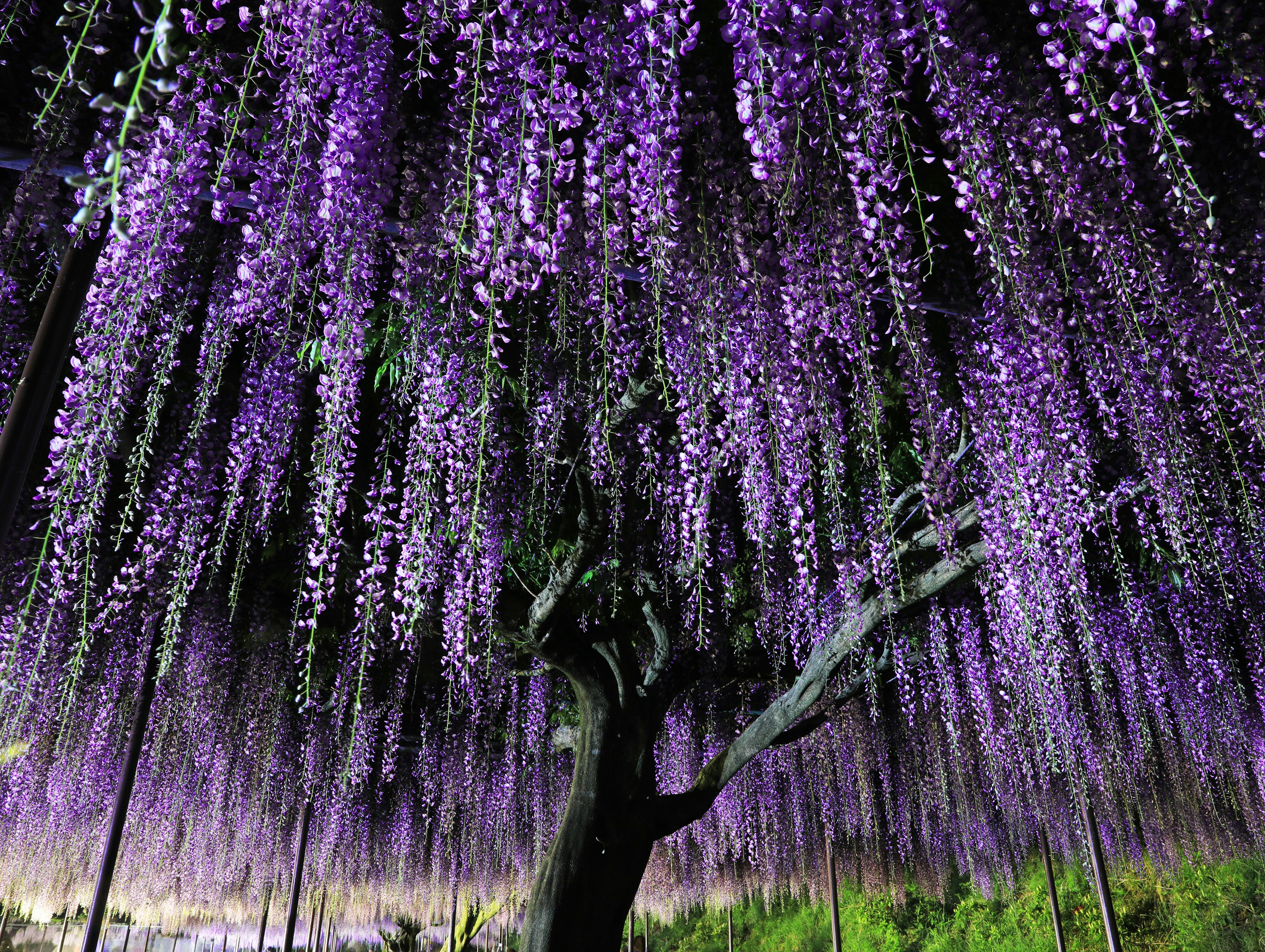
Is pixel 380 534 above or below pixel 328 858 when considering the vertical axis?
above

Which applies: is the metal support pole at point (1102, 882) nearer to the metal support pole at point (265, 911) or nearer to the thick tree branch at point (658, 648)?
the thick tree branch at point (658, 648)

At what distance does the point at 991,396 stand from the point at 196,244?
8.79ft

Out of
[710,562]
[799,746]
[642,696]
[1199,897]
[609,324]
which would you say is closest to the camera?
[609,324]

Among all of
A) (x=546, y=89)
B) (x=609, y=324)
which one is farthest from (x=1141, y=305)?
(x=546, y=89)

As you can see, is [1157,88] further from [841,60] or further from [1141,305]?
[1141,305]

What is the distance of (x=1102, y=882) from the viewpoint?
656 centimetres

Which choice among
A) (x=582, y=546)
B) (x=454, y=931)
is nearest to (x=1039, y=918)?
(x=454, y=931)

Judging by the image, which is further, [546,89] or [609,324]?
[609,324]

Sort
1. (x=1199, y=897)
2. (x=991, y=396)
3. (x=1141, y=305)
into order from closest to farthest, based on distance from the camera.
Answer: (x=1141, y=305) < (x=991, y=396) < (x=1199, y=897)

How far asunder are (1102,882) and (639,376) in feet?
21.8

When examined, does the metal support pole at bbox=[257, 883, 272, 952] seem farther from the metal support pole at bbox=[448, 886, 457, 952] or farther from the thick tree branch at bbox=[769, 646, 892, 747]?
the thick tree branch at bbox=[769, 646, 892, 747]

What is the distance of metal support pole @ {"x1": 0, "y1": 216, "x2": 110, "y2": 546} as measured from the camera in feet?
4.37

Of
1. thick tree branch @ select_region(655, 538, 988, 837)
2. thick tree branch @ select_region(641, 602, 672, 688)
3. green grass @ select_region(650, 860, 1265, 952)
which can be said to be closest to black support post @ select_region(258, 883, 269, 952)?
green grass @ select_region(650, 860, 1265, 952)

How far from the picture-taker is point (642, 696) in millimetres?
4523
